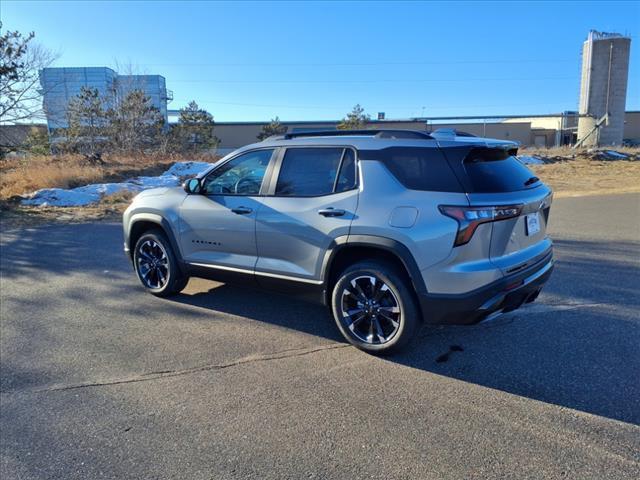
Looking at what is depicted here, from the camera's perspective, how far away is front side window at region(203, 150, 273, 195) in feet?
15.4

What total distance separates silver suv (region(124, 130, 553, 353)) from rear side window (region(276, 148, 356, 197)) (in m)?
0.01

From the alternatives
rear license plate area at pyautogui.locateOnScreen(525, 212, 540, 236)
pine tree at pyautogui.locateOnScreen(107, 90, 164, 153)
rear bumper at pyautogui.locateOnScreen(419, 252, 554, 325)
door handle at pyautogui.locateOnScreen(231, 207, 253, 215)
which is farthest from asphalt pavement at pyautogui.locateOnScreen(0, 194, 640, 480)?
pine tree at pyautogui.locateOnScreen(107, 90, 164, 153)

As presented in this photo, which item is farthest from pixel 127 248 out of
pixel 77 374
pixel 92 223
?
pixel 92 223

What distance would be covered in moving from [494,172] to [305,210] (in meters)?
1.59

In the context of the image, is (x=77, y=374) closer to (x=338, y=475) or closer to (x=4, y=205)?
(x=338, y=475)

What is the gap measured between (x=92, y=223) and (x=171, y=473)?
1000 centimetres

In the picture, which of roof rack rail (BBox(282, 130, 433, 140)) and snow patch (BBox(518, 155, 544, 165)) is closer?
roof rack rail (BBox(282, 130, 433, 140))

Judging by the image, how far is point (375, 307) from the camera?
3932 mm

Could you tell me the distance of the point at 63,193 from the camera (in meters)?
15.1

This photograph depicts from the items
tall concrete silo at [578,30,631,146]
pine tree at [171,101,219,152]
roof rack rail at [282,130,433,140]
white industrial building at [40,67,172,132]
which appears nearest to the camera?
roof rack rail at [282,130,433,140]

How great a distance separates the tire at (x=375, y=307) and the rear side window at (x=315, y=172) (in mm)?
740

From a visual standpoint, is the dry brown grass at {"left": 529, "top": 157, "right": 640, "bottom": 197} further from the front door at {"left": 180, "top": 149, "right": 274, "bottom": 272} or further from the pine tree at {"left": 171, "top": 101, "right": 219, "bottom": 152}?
the pine tree at {"left": 171, "top": 101, "right": 219, "bottom": 152}

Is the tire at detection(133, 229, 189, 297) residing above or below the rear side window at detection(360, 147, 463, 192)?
below

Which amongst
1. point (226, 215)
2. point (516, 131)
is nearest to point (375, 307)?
point (226, 215)
